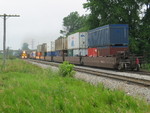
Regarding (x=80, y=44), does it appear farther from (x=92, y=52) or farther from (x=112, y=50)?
(x=112, y=50)

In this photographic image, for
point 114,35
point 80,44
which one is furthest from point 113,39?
point 80,44

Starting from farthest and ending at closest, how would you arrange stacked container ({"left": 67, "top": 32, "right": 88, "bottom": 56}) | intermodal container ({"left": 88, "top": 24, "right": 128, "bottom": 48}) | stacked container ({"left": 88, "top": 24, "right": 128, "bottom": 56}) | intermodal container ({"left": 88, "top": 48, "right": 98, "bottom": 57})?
1. stacked container ({"left": 67, "top": 32, "right": 88, "bottom": 56})
2. intermodal container ({"left": 88, "top": 48, "right": 98, "bottom": 57})
3. intermodal container ({"left": 88, "top": 24, "right": 128, "bottom": 48})
4. stacked container ({"left": 88, "top": 24, "right": 128, "bottom": 56})

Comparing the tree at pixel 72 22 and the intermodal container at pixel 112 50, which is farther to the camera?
the tree at pixel 72 22

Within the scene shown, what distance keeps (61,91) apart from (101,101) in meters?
1.63

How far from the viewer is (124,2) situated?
92.0 ft

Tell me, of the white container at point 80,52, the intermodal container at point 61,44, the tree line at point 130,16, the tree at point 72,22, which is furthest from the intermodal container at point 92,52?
the tree at point 72,22

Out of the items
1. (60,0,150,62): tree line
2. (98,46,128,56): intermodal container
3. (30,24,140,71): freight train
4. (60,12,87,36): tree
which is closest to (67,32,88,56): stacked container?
(30,24,140,71): freight train

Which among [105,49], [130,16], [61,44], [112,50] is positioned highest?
[130,16]

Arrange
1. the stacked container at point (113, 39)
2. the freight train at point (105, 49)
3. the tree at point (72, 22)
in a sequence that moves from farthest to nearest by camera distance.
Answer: the tree at point (72, 22), the stacked container at point (113, 39), the freight train at point (105, 49)

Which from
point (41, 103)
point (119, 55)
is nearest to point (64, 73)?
point (119, 55)

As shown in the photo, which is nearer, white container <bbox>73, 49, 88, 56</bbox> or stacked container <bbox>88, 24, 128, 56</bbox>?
stacked container <bbox>88, 24, 128, 56</bbox>

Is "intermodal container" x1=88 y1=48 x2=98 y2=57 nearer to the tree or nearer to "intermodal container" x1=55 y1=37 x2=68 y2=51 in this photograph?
"intermodal container" x1=55 y1=37 x2=68 y2=51

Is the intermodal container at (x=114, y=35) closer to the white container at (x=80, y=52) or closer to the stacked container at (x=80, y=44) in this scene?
the white container at (x=80, y=52)

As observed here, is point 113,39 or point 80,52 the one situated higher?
point 113,39
